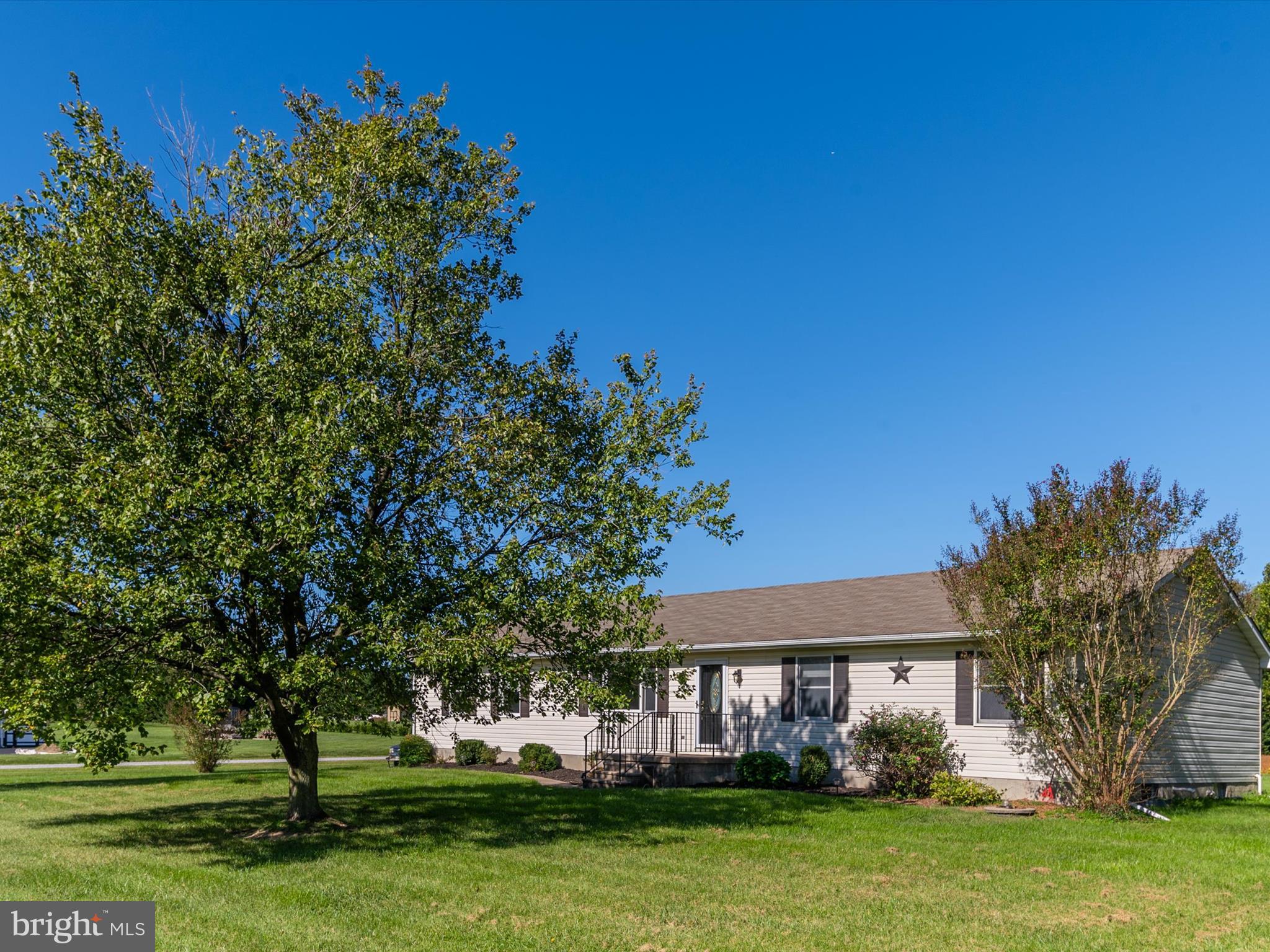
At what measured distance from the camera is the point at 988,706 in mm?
19344

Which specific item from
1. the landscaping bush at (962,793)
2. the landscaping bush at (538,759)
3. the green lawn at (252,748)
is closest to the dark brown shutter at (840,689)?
the landscaping bush at (962,793)

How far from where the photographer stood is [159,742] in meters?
39.9

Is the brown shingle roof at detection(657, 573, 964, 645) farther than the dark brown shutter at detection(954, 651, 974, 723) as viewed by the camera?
Yes

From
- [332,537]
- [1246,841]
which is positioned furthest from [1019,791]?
[332,537]

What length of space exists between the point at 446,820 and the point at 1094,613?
11.0 metres

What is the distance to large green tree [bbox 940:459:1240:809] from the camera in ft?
55.8

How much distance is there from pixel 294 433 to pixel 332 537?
1.29m

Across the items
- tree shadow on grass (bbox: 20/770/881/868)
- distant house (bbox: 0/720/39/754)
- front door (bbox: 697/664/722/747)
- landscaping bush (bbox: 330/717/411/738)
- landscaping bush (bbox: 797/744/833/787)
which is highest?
front door (bbox: 697/664/722/747)

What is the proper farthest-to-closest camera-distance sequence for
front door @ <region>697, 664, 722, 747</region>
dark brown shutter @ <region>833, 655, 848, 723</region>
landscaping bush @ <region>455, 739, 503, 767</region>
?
landscaping bush @ <region>455, 739, 503, 767</region>
front door @ <region>697, 664, 722, 747</region>
dark brown shutter @ <region>833, 655, 848, 723</region>

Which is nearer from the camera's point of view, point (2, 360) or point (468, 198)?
point (2, 360)

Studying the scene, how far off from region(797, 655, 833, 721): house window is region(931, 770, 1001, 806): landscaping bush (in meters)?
3.33

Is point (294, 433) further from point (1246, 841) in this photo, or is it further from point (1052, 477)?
point (1246, 841)

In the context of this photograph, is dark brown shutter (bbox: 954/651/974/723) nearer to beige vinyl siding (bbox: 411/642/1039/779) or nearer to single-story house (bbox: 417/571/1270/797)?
single-story house (bbox: 417/571/1270/797)

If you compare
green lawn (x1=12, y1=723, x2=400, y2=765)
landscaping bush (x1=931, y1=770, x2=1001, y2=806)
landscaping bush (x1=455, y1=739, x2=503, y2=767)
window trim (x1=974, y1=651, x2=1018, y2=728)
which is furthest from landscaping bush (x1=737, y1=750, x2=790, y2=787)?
green lawn (x1=12, y1=723, x2=400, y2=765)
